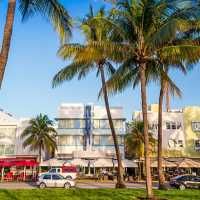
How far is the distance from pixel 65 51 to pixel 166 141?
47531mm

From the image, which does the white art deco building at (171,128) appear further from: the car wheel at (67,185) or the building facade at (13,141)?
the car wheel at (67,185)

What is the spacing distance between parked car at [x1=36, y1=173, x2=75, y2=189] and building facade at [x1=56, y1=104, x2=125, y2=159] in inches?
994

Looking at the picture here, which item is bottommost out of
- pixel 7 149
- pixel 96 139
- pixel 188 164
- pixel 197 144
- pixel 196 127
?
pixel 188 164

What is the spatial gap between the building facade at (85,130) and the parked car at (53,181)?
82.8 feet

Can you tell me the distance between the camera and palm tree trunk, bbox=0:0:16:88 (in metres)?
13.2

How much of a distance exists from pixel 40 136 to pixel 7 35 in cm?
4874

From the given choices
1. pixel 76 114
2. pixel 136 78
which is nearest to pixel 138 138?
pixel 76 114

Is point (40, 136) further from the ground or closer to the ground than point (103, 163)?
further from the ground

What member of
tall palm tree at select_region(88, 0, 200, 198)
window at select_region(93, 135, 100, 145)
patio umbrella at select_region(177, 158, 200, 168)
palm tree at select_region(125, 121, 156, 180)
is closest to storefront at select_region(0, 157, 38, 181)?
window at select_region(93, 135, 100, 145)

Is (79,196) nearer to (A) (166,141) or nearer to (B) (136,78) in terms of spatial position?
(B) (136,78)

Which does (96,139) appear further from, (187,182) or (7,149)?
(187,182)

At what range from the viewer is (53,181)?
3672 centimetres

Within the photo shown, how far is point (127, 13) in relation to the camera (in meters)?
19.8

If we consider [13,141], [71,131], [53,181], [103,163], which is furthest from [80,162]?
[13,141]
